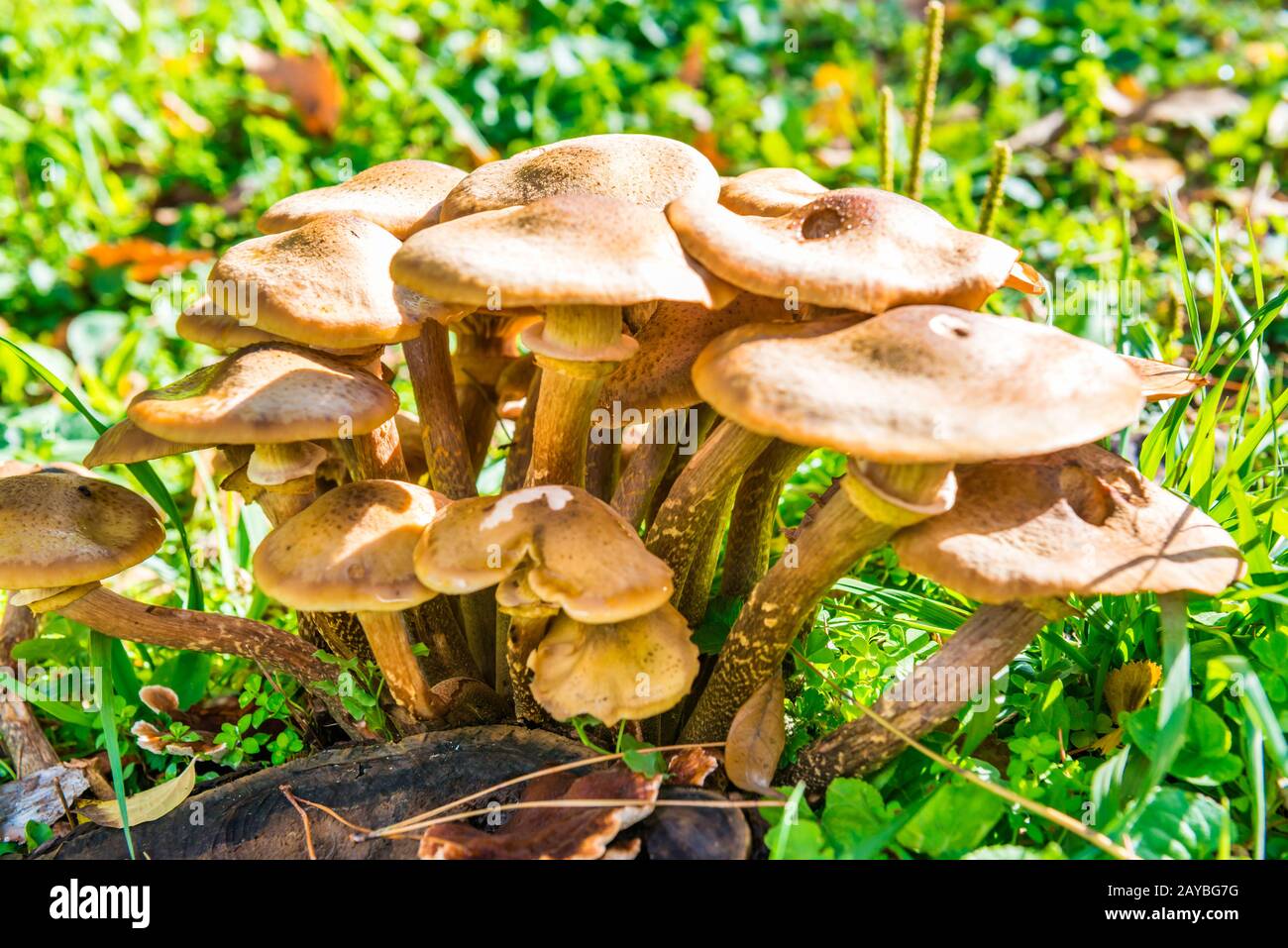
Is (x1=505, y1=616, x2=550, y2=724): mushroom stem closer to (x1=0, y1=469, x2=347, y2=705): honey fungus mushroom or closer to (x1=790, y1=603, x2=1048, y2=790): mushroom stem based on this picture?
(x1=0, y1=469, x2=347, y2=705): honey fungus mushroom

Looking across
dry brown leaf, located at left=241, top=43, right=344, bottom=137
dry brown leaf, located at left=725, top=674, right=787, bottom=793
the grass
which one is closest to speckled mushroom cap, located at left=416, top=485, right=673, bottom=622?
dry brown leaf, located at left=725, top=674, right=787, bottom=793

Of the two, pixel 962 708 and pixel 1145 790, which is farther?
pixel 962 708

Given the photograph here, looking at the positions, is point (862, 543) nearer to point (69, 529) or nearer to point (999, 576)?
point (999, 576)

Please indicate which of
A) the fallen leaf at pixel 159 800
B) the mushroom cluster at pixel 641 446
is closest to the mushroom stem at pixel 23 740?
the fallen leaf at pixel 159 800

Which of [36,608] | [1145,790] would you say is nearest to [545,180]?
[36,608]

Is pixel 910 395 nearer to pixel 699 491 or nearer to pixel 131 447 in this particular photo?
pixel 699 491

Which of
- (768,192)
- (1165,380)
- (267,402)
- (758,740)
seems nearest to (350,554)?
(267,402)
